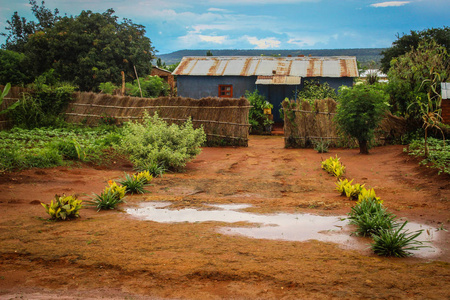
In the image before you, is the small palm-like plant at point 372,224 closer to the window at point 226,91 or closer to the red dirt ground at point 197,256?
the red dirt ground at point 197,256

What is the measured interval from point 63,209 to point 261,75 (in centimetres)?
1853

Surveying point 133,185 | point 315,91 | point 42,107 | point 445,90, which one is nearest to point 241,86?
point 315,91

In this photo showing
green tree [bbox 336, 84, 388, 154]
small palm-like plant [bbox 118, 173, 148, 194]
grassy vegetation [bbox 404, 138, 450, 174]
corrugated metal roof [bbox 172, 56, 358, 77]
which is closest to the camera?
small palm-like plant [bbox 118, 173, 148, 194]

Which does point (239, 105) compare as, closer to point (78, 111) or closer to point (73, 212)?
point (78, 111)

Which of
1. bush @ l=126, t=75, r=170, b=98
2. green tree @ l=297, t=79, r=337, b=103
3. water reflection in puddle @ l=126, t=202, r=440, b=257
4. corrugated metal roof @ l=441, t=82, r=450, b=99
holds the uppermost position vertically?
bush @ l=126, t=75, r=170, b=98

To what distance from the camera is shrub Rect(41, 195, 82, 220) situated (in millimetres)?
5441

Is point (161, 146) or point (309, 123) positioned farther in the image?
point (309, 123)

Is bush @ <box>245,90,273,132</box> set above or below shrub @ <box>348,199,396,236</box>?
above

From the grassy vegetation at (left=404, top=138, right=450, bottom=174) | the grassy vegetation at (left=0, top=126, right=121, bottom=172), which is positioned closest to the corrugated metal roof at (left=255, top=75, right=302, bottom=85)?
the grassy vegetation at (left=404, top=138, right=450, bottom=174)

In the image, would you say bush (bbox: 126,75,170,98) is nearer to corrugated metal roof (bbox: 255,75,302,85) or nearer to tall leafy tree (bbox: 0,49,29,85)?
tall leafy tree (bbox: 0,49,29,85)

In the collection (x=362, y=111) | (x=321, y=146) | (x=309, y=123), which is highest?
(x=362, y=111)

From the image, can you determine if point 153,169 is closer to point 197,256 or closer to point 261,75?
point 197,256

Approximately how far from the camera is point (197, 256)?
13.7ft

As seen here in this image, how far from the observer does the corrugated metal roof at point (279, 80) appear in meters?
21.1
